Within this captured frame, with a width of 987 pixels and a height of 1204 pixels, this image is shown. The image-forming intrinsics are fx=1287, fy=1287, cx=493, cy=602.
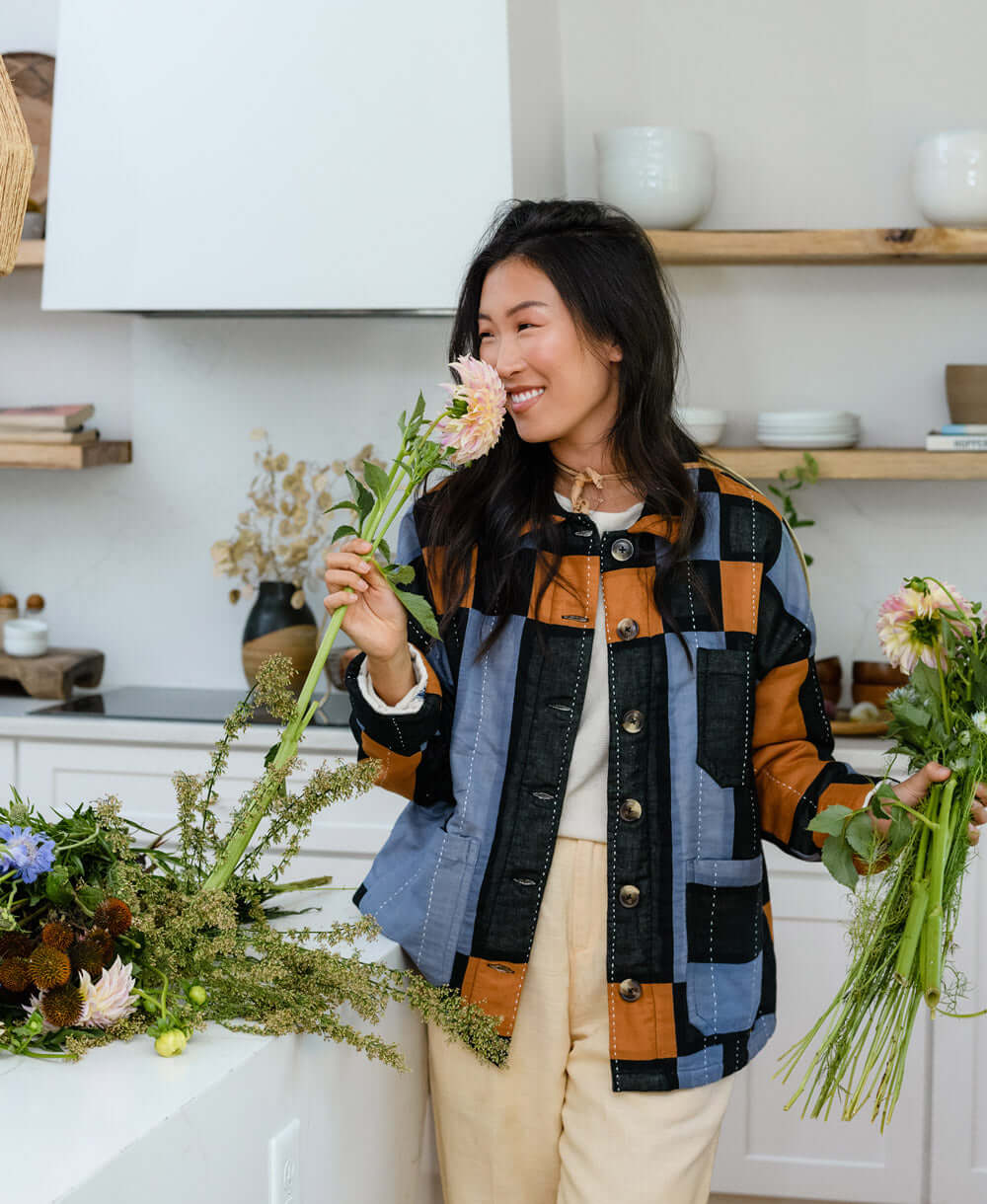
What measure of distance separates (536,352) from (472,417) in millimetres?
308

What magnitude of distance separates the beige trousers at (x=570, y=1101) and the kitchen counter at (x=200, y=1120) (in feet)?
0.43

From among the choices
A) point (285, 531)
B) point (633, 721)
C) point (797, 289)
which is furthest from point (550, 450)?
point (797, 289)

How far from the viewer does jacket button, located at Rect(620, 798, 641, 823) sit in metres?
1.32

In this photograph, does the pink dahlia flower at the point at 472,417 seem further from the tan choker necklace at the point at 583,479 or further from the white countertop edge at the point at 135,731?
the white countertop edge at the point at 135,731

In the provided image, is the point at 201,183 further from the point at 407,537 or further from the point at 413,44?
the point at 407,537

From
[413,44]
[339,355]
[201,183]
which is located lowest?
[339,355]

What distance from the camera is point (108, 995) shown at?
93cm

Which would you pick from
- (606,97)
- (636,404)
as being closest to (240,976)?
(636,404)

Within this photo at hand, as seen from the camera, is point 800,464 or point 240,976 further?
point 800,464

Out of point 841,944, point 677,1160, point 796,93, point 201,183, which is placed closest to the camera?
point 677,1160

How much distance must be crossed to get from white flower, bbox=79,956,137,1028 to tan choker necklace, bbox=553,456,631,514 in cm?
73

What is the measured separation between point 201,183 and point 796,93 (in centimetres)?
124

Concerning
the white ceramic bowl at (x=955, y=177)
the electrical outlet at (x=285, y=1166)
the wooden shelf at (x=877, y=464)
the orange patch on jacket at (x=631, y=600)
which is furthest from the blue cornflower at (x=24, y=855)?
the white ceramic bowl at (x=955, y=177)

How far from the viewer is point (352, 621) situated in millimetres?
1200
